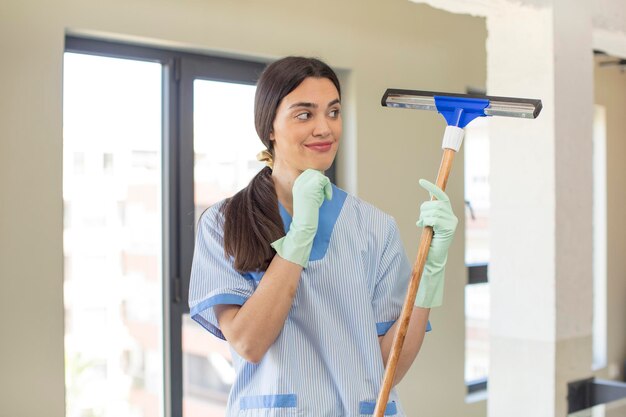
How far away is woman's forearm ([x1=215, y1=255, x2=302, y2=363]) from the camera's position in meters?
1.24

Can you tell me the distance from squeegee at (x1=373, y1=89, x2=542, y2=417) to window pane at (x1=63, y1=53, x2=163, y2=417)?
6.45 feet

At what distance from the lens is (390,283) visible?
145cm

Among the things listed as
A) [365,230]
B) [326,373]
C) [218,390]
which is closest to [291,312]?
[326,373]

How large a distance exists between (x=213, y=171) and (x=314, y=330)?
2307mm

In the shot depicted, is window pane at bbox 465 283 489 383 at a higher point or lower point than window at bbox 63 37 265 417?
lower

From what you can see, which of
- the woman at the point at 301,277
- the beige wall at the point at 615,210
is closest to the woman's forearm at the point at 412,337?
the woman at the point at 301,277

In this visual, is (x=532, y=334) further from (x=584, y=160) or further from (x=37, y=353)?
(x=37, y=353)

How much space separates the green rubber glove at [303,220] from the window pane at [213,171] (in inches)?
84.5

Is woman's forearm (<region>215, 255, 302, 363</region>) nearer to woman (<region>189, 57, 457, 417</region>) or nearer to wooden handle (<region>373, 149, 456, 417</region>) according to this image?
woman (<region>189, 57, 457, 417</region>)

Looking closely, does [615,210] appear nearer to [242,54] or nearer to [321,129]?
[242,54]

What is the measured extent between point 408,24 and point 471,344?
2099mm

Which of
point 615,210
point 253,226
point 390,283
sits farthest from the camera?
point 615,210

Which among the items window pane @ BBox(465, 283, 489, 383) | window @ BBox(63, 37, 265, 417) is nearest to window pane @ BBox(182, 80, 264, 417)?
window @ BBox(63, 37, 265, 417)

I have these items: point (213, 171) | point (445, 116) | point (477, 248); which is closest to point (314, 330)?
point (445, 116)
